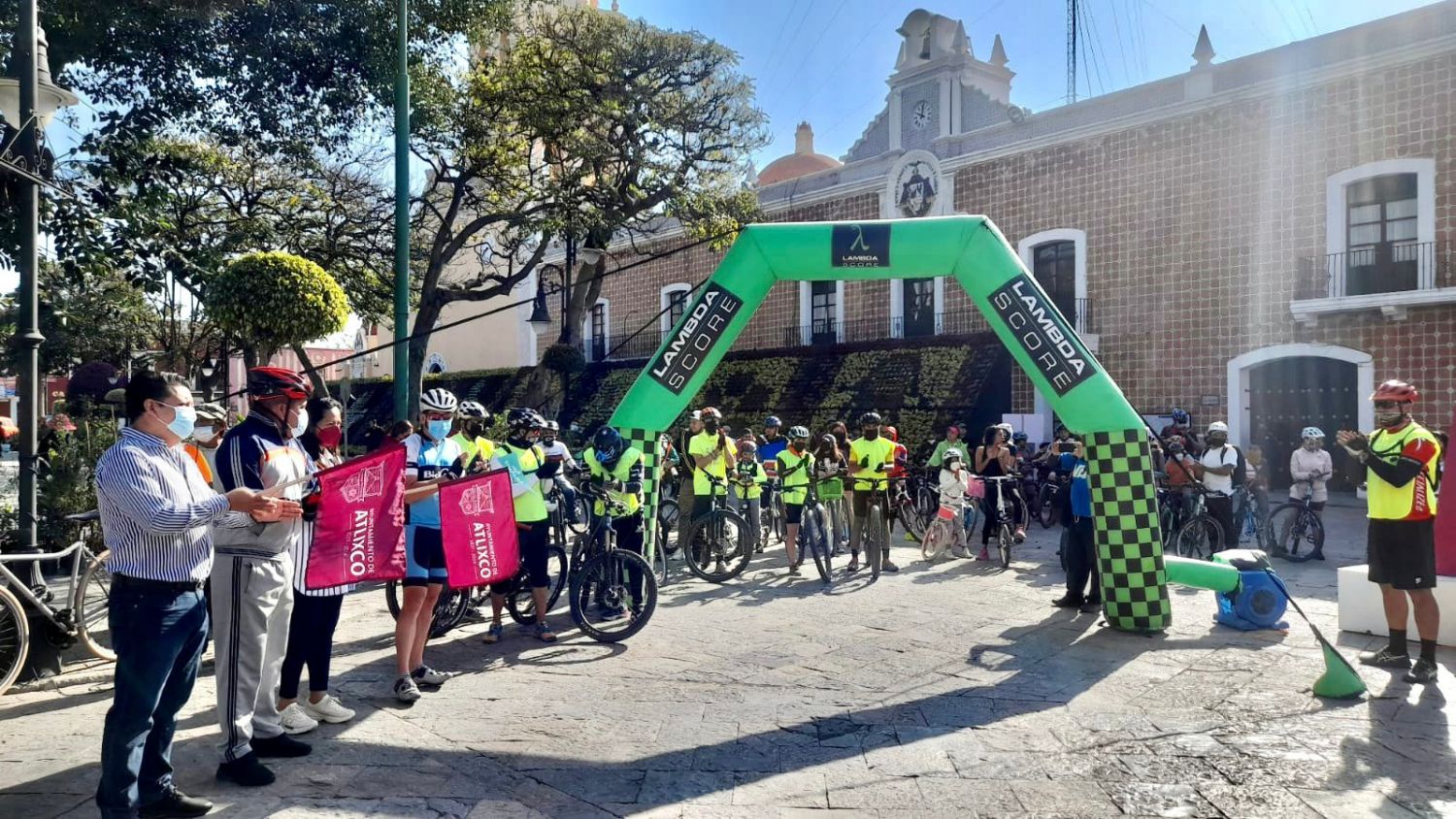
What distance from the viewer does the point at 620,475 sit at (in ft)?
27.4

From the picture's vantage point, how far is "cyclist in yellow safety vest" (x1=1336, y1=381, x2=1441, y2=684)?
5988mm

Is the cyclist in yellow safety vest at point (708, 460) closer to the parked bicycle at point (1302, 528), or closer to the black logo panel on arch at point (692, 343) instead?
the black logo panel on arch at point (692, 343)

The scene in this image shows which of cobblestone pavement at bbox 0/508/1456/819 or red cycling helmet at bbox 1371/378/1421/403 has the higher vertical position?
red cycling helmet at bbox 1371/378/1421/403

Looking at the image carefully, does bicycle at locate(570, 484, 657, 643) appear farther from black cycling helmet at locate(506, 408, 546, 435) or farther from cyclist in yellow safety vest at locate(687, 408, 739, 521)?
cyclist in yellow safety vest at locate(687, 408, 739, 521)

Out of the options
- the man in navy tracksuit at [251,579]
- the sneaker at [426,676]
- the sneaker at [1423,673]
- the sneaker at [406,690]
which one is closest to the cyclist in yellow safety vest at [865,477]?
the sneaker at [1423,673]

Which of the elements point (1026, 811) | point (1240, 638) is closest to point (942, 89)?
point (1240, 638)

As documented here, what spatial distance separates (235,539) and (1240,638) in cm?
679

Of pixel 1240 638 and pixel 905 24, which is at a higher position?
pixel 905 24

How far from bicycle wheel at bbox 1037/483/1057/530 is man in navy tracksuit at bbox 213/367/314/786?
12113 millimetres

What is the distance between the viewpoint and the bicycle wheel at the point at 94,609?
6371 mm

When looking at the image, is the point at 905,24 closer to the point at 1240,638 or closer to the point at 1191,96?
the point at 1191,96

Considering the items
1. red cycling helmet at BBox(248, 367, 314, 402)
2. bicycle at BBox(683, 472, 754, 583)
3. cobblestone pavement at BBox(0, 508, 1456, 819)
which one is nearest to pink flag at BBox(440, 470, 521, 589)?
cobblestone pavement at BBox(0, 508, 1456, 819)

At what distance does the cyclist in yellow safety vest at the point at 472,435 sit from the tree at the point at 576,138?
26.2ft

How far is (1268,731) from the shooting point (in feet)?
16.7
